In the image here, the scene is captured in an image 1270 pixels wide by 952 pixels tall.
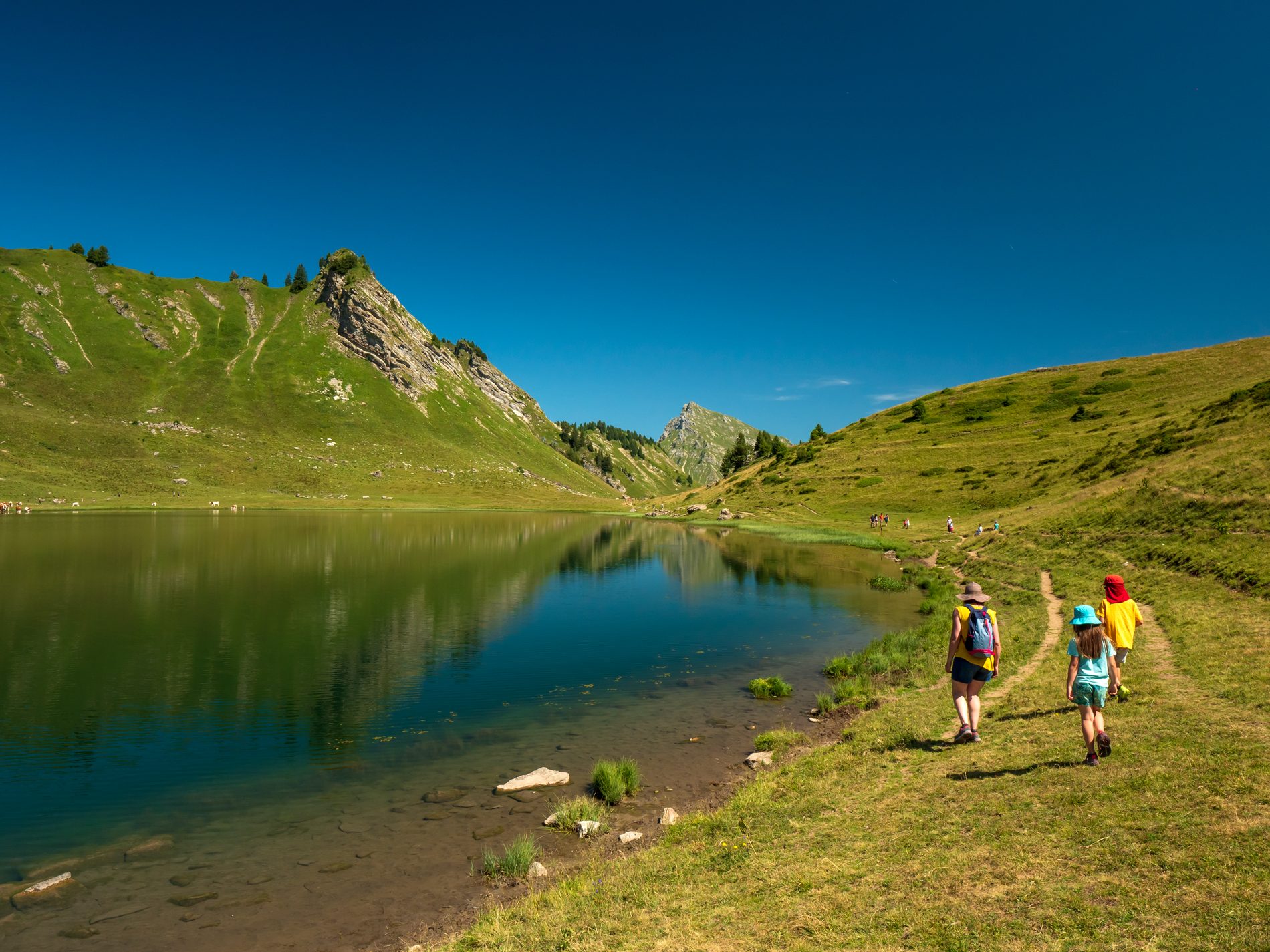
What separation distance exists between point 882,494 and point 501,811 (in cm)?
11657

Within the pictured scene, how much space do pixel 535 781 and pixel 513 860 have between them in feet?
14.7

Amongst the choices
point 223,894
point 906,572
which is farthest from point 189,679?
point 906,572

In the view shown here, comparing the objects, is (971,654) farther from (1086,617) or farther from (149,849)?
(149,849)

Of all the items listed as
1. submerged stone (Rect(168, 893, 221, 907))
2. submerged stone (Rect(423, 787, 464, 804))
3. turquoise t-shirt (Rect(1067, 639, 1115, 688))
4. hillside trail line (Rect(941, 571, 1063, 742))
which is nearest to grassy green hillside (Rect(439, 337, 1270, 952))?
hillside trail line (Rect(941, 571, 1063, 742))

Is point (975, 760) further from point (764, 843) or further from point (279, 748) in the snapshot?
point (279, 748)

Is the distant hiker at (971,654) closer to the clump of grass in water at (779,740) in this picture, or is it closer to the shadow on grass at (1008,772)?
the shadow on grass at (1008,772)

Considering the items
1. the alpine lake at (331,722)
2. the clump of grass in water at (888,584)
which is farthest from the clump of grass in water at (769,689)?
the clump of grass in water at (888,584)

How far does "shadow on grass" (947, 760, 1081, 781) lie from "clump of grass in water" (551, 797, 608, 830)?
8.73m

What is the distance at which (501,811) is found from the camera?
1670 centimetres

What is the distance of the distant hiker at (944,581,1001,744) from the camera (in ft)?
52.9

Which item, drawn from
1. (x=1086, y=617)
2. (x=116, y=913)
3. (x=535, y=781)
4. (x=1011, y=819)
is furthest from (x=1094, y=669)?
(x=116, y=913)

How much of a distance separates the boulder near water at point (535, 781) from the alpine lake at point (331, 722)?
436mm

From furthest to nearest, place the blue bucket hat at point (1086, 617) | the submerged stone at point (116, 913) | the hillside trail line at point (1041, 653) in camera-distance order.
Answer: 1. the hillside trail line at point (1041, 653)
2. the blue bucket hat at point (1086, 617)
3. the submerged stone at point (116, 913)

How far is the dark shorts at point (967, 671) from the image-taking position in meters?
16.2
